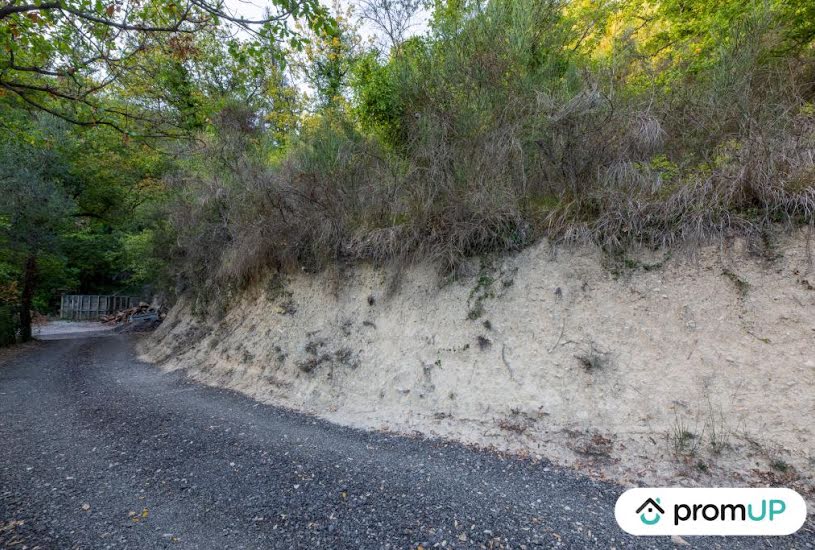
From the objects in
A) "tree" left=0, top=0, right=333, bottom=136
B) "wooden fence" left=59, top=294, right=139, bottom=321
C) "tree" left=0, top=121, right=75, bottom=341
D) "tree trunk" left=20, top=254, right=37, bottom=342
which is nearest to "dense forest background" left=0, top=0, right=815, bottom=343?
"tree" left=0, top=0, right=333, bottom=136

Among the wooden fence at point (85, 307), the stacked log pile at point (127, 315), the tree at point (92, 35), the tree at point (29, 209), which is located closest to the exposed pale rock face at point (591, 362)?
the tree at point (92, 35)

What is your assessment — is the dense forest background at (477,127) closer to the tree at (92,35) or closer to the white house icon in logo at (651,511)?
the tree at (92,35)

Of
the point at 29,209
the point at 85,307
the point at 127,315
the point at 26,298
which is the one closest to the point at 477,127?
the point at 29,209

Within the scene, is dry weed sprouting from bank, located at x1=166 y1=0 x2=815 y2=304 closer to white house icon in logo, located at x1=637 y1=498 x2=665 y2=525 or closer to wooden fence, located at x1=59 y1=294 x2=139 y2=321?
white house icon in logo, located at x1=637 y1=498 x2=665 y2=525

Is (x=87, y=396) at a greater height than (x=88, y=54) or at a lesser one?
lesser

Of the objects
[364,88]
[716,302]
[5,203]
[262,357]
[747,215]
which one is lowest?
[262,357]

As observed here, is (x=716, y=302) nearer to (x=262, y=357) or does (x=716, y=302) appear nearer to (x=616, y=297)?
(x=616, y=297)

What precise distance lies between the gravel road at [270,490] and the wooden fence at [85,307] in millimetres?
23870

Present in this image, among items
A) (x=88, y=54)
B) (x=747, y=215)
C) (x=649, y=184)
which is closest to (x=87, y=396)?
(x=88, y=54)

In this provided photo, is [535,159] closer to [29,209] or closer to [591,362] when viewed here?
[591,362]

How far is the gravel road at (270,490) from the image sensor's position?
235 cm

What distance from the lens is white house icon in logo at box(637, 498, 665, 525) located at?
8.42ft

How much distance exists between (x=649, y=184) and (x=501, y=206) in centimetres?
180

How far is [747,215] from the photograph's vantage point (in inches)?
154
